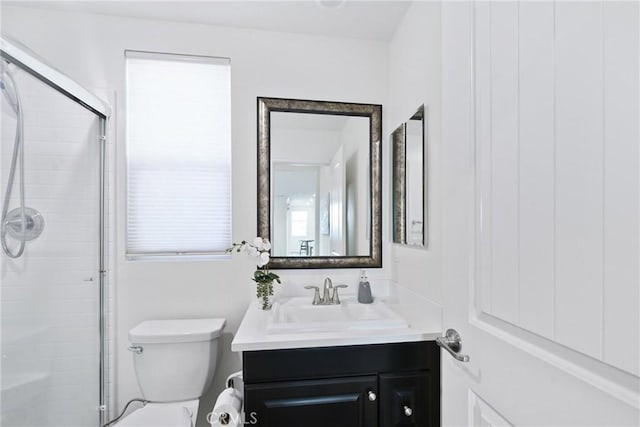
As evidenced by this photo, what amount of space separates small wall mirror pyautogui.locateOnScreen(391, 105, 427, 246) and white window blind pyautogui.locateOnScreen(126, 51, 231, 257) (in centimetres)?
92

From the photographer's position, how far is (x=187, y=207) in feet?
5.46

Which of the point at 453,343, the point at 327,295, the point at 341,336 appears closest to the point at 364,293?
the point at 327,295

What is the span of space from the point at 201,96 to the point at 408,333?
1594mm

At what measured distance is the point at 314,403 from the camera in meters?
1.12

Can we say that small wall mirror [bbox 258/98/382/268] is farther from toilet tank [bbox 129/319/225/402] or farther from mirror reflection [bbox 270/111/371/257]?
toilet tank [bbox 129/319/225/402]

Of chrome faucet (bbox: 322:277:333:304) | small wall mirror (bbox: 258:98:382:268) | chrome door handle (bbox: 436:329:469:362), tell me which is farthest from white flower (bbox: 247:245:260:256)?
chrome door handle (bbox: 436:329:469:362)

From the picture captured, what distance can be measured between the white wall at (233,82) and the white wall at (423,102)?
0.21 m

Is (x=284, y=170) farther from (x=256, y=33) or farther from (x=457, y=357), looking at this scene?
(x=457, y=357)

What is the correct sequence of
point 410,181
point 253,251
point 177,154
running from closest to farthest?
point 410,181
point 253,251
point 177,154

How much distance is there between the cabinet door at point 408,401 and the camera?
3.80 feet

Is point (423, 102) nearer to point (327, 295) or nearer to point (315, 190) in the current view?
point (315, 190)

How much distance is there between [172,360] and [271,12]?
178 cm

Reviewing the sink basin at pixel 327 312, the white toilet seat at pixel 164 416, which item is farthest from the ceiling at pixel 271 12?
the white toilet seat at pixel 164 416

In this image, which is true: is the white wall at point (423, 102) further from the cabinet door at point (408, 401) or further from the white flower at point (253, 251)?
the white flower at point (253, 251)
